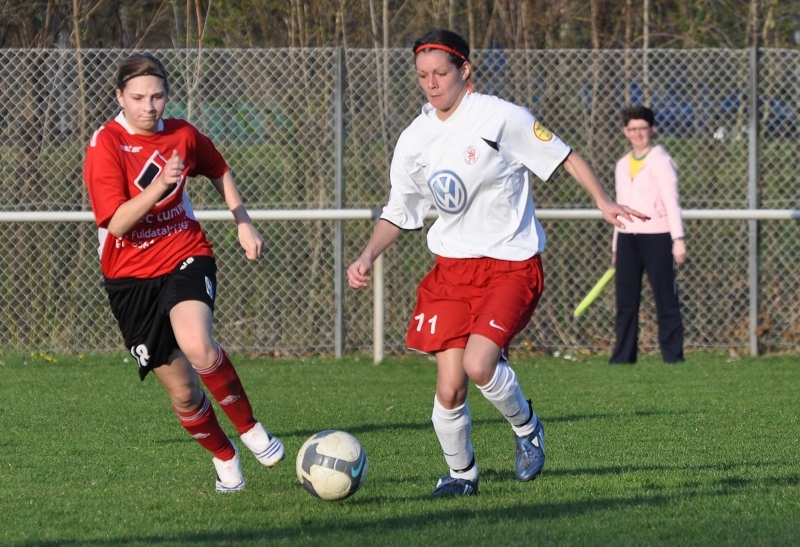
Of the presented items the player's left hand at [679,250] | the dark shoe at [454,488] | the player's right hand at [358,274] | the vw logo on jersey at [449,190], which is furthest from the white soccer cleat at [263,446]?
the player's left hand at [679,250]

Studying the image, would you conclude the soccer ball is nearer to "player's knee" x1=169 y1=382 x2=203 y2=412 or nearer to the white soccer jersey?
"player's knee" x1=169 y1=382 x2=203 y2=412

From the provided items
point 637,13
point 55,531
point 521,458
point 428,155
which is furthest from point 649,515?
point 637,13

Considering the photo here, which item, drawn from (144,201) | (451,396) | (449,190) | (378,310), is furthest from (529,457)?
(378,310)

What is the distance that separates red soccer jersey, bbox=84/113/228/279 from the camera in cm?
508

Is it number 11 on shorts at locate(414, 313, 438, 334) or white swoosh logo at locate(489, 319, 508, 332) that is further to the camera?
number 11 on shorts at locate(414, 313, 438, 334)

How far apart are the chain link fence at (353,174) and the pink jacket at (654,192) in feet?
2.79

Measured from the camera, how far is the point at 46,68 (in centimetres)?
1069

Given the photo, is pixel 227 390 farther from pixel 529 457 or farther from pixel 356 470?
pixel 529 457

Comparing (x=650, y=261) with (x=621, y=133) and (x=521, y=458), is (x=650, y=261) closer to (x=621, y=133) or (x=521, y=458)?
(x=621, y=133)

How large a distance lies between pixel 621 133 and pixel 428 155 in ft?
20.4

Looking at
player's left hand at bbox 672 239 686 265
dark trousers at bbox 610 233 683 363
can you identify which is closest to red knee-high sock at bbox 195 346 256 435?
player's left hand at bbox 672 239 686 265

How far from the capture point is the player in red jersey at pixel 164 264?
5.09 meters

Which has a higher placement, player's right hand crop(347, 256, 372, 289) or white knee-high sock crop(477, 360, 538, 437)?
player's right hand crop(347, 256, 372, 289)

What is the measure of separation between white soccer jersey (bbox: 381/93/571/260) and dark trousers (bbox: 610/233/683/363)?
5046 millimetres
